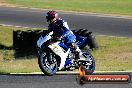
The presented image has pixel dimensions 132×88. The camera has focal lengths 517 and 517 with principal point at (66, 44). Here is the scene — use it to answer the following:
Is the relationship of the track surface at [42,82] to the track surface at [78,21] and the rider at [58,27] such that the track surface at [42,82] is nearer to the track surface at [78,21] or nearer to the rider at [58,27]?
the rider at [58,27]

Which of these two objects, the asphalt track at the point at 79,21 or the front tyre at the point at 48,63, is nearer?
the front tyre at the point at 48,63

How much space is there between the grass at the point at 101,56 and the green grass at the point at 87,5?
10.4 metres

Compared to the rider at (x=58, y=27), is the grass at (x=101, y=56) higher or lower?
lower

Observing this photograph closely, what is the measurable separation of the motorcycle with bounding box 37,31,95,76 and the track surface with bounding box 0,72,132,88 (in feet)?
1.14

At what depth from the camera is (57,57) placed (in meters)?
13.2

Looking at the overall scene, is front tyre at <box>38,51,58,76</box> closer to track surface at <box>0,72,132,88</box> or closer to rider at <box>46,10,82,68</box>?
track surface at <box>0,72,132,88</box>

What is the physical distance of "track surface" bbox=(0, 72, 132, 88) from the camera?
11.4 metres

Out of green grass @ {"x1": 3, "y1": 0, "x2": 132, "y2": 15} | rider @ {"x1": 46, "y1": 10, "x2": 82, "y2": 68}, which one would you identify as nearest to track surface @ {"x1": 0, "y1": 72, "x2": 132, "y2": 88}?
rider @ {"x1": 46, "y1": 10, "x2": 82, "y2": 68}

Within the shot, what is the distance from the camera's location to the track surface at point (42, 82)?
11.4 meters

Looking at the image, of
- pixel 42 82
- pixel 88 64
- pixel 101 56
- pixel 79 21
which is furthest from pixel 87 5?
pixel 42 82

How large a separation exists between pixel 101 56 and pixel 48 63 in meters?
6.22

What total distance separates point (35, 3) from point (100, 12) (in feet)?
21.5

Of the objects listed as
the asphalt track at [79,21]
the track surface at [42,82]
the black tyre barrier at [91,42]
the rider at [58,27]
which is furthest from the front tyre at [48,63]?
the asphalt track at [79,21]

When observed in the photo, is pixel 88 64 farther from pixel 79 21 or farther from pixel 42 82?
pixel 79 21
